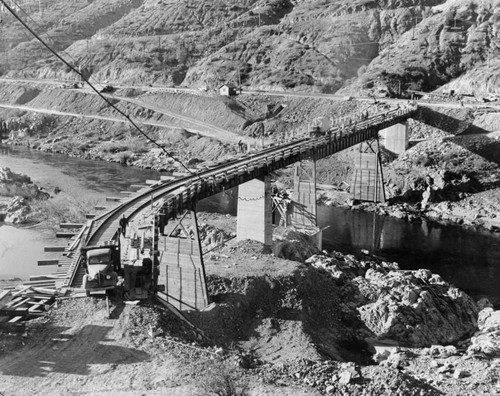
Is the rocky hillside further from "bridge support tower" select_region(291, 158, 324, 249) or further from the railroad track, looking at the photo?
"bridge support tower" select_region(291, 158, 324, 249)

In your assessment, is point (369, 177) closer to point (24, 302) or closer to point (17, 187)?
point (17, 187)

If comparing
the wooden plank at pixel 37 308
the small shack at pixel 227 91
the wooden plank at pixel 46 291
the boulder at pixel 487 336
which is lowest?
the boulder at pixel 487 336

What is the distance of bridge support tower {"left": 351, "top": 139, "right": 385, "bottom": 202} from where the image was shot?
69.3 metres

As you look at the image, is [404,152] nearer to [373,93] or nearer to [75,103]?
[373,93]

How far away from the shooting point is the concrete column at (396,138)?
3063 inches

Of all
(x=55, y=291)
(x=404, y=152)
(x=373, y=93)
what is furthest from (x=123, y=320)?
(x=373, y=93)

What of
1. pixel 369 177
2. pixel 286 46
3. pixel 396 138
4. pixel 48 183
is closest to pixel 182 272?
pixel 369 177

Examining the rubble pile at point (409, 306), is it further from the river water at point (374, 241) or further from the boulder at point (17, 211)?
the boulder at point (17, 211)

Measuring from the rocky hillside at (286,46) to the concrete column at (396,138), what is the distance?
18.8m

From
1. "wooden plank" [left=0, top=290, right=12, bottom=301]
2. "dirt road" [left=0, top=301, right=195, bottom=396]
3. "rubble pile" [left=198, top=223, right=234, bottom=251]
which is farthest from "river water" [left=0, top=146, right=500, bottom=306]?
"dirt road" [left=0, top=301, right=195, bottom=396]

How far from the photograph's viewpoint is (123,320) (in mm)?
24953

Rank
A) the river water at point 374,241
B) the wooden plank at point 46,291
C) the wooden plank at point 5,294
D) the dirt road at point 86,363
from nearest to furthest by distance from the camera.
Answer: the dirt road at point 86,363 → the wooden plank at point 5,294 → the wooden plank at point 46,291 → the river water at point 374,241

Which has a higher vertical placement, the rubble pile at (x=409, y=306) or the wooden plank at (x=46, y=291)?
the wooden plank at (x=46, y=291)

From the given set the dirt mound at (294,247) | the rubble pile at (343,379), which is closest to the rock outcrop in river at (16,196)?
the dirt mound at (294,247)
